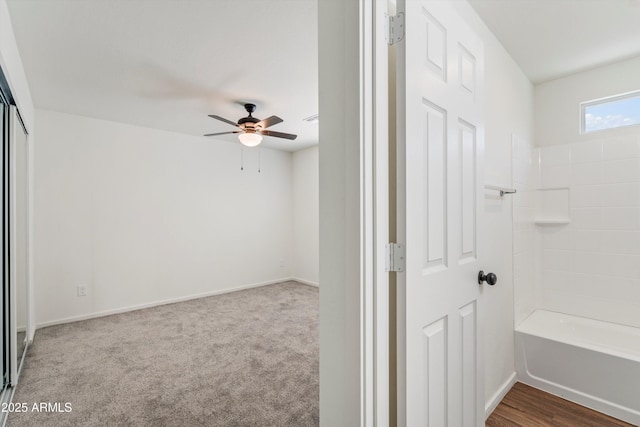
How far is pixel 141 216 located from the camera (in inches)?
160

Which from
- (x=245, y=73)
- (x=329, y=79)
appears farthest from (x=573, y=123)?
(x=245, y=73)

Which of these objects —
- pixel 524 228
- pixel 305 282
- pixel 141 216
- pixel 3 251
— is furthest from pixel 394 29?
pixel 305 282

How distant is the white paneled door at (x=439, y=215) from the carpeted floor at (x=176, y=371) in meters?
1.00

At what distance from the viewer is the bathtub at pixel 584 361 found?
185cm

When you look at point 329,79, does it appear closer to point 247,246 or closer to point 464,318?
point 464,318

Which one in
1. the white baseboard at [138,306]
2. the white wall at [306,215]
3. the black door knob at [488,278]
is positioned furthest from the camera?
the white wall at [306,215]

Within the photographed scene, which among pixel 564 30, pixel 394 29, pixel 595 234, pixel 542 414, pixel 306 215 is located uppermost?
pixel 564 30

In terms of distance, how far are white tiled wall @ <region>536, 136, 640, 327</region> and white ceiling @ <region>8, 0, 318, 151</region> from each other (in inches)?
77.2

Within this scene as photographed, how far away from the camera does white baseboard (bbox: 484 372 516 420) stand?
6.11 feet

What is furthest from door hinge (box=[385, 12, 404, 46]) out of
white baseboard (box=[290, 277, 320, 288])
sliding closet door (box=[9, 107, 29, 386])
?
white baseboard (box=[290, 277, 320, 288])

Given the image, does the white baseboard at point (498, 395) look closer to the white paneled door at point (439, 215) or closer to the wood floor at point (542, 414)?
the wood floor at point (542, 414)

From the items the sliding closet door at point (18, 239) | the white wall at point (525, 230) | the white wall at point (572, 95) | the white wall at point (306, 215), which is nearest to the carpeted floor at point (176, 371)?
the sliding closet door at point (18, 239)

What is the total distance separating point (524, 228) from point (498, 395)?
1258 millimetres

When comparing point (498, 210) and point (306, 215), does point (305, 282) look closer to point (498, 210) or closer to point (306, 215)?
point (306, 215)
